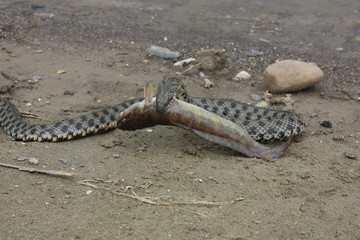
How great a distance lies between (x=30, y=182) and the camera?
6293mm

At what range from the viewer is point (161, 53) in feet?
37.0

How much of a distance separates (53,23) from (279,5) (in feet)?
19.7

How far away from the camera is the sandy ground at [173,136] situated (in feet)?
18.6

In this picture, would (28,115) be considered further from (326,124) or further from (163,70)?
(326,124)

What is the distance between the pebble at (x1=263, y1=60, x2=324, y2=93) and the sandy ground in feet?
0.78

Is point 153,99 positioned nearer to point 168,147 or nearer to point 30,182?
point 168,147

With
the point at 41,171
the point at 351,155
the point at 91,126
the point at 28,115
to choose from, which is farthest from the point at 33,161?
the point at 351,155

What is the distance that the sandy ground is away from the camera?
567cm

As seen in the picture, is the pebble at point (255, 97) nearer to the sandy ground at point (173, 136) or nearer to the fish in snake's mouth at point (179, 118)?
the sandy ground at point (173, 136)

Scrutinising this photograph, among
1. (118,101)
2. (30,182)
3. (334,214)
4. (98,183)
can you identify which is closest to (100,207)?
(98,183)

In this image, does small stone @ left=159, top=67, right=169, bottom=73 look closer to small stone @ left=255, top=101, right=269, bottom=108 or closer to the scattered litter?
the scattered litter

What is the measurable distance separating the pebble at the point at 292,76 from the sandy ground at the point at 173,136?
0.24 meters

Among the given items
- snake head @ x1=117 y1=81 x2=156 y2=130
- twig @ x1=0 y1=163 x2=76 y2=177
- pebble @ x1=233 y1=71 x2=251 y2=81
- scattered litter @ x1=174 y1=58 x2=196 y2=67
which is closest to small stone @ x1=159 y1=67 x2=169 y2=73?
scattered litter @ x1=174 y1=58 x2=196 y2=67

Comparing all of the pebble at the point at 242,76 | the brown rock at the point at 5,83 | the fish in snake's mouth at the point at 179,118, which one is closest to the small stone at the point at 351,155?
the fish in snake's mouth at the point at 179,118
